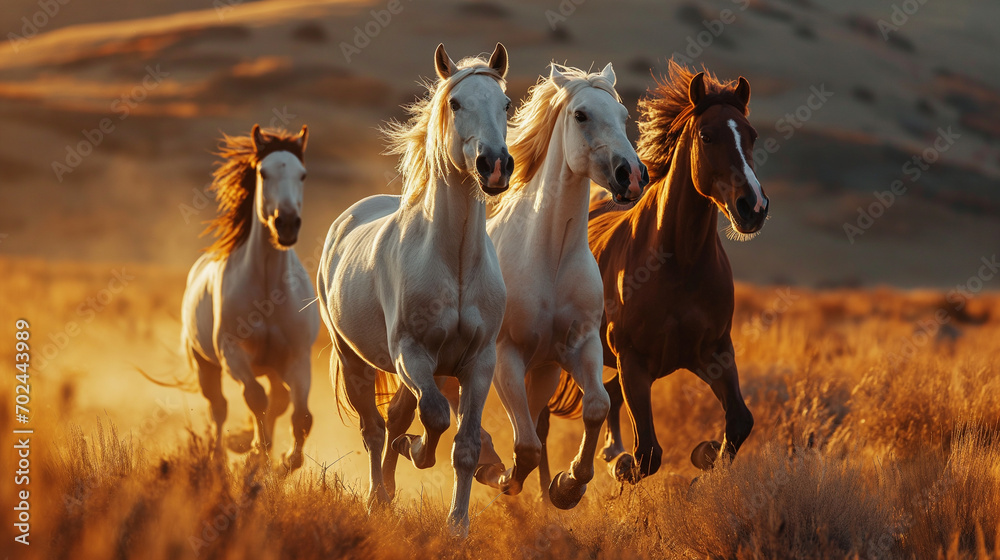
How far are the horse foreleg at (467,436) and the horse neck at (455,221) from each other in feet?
1.73

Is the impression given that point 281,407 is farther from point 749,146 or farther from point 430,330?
point 749,146

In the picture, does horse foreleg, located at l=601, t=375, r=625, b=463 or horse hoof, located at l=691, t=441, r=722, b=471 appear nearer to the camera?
horse hoof, located at l=691, t=441, r=722, b=471

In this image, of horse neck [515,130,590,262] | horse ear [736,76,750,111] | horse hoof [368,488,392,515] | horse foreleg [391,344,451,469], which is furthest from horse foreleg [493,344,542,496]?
horse ear [736,76,750,111]

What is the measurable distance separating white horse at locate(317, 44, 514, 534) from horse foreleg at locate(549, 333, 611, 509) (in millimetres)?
612

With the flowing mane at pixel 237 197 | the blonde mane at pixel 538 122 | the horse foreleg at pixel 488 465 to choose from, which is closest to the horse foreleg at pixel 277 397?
the flowing mane at pixel 237 197

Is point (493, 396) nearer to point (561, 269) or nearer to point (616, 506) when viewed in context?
point (616, 506)

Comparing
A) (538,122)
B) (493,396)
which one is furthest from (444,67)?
(493,396)

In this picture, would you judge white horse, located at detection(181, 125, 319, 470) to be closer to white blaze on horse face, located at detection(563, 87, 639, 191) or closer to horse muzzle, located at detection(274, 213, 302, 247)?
horse muzzle, located at detection(274, 213, 302, 247)

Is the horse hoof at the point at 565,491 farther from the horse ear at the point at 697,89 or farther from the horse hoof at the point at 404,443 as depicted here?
the horse ear at the point at 697,89

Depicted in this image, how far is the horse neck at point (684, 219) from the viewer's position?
5715 mm

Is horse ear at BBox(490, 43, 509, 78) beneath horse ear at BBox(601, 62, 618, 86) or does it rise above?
above

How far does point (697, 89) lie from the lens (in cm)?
582

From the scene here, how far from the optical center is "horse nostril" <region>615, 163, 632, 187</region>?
5051 millimetres

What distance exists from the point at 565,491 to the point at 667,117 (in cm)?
259
